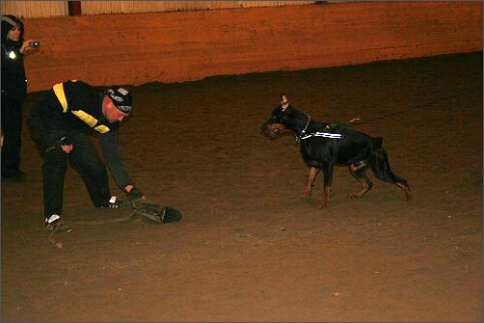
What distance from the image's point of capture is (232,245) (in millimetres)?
6797

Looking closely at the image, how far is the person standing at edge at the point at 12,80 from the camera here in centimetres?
909

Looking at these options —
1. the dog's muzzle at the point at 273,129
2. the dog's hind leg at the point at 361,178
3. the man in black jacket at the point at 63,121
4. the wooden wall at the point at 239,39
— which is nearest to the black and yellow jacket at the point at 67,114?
the man in black jacket at the point at 63,121

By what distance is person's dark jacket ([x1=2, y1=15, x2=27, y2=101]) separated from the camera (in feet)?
29.8

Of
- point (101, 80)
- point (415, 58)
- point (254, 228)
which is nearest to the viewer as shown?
point (254, 228)

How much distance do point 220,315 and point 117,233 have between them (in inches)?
91.0

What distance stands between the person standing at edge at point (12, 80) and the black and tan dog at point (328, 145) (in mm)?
2875

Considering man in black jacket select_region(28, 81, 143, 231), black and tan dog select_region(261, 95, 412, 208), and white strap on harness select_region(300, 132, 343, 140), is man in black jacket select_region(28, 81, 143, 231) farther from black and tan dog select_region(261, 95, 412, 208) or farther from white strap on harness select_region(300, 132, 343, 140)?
white strap on harness select_region(300, 132, 343, 140)

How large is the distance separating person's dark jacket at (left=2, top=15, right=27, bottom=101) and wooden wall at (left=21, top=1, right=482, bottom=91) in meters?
6.03

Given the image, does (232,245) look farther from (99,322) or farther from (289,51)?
(289,51)

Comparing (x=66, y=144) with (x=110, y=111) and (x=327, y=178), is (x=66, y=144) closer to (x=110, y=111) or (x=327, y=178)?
(x=110, y=111)

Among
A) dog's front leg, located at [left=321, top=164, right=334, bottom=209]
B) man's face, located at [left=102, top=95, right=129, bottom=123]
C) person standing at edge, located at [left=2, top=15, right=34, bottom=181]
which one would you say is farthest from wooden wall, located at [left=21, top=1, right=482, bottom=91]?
dog's front leg, located at [left=321, top=164, right=334, bottom=209]

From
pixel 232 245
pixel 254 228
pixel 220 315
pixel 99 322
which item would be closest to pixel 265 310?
pixel 220 315

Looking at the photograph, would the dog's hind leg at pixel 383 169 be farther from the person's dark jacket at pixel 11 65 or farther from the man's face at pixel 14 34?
the man's face at pixel 14 34

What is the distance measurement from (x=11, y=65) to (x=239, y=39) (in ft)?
26.8
